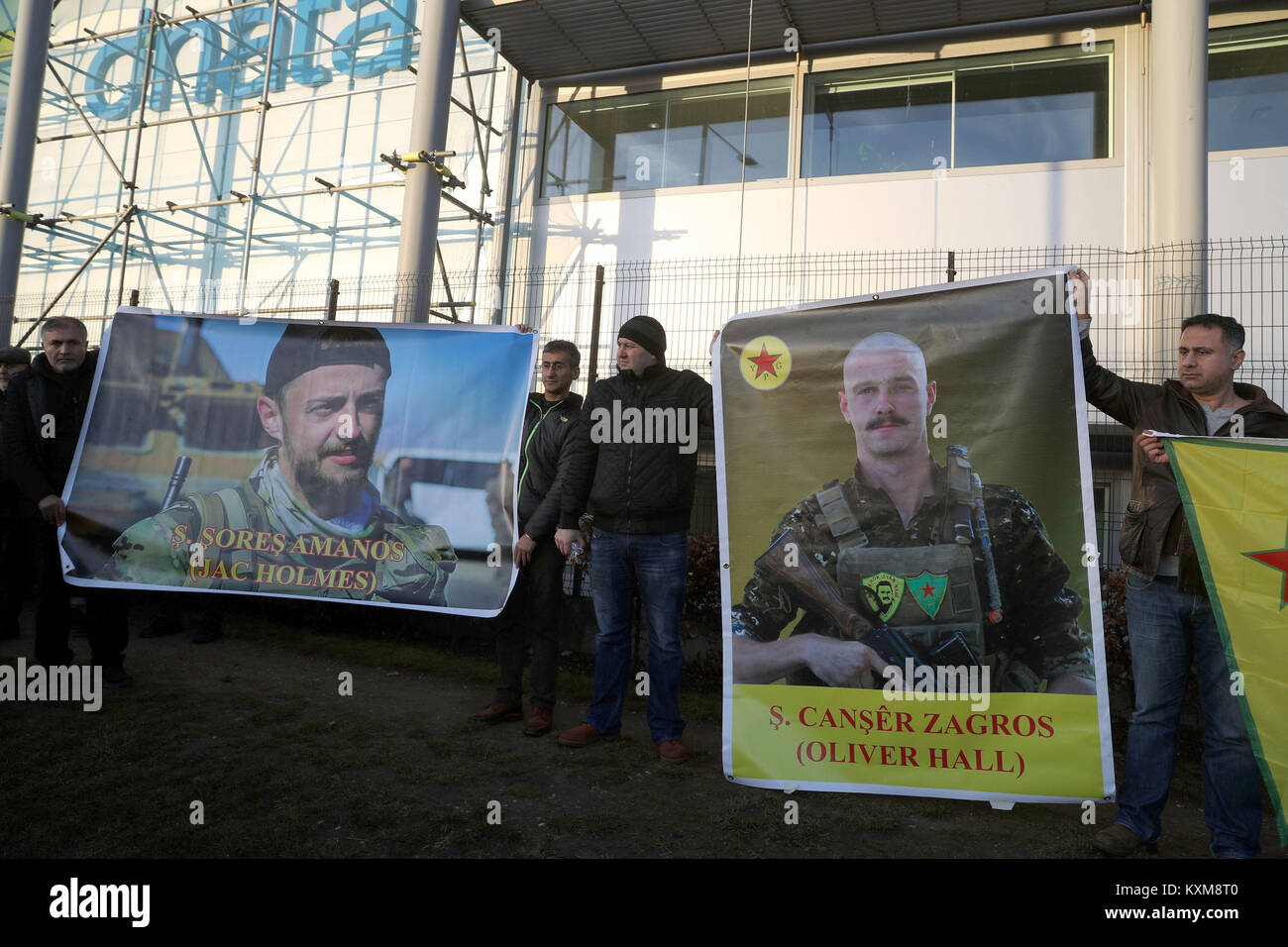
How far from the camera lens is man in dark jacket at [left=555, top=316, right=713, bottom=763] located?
3951 millimetres

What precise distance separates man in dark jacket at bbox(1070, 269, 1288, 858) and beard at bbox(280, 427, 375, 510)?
3740 millimetres

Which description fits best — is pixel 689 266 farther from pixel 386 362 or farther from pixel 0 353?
pixel 0 353

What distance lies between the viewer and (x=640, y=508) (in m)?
3.95

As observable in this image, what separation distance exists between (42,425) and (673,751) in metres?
3.85

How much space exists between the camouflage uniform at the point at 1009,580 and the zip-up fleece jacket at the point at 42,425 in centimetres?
401

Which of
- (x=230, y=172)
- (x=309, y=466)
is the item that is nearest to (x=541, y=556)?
(x=309, y=466)

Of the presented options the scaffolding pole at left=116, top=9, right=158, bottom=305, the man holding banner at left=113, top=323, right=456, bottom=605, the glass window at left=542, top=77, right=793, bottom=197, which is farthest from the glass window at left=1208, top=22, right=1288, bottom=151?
the scaffolding pole at left=116, top=9, right=158, bottom=305

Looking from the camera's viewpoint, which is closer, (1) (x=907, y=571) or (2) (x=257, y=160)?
(1) (x=907, y=571)

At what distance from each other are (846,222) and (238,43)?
1053 centimetres

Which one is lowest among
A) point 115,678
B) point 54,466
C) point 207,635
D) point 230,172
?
point 115,678

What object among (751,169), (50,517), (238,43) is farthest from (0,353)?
(238,43)

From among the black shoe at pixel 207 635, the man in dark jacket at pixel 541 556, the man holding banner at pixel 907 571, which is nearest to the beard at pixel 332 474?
the man in dark jacket at pixel 541 556

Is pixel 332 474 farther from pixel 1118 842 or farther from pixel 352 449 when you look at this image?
pixel 1118 842

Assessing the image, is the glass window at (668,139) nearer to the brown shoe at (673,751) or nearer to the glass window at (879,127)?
the glass window at (879,127)
